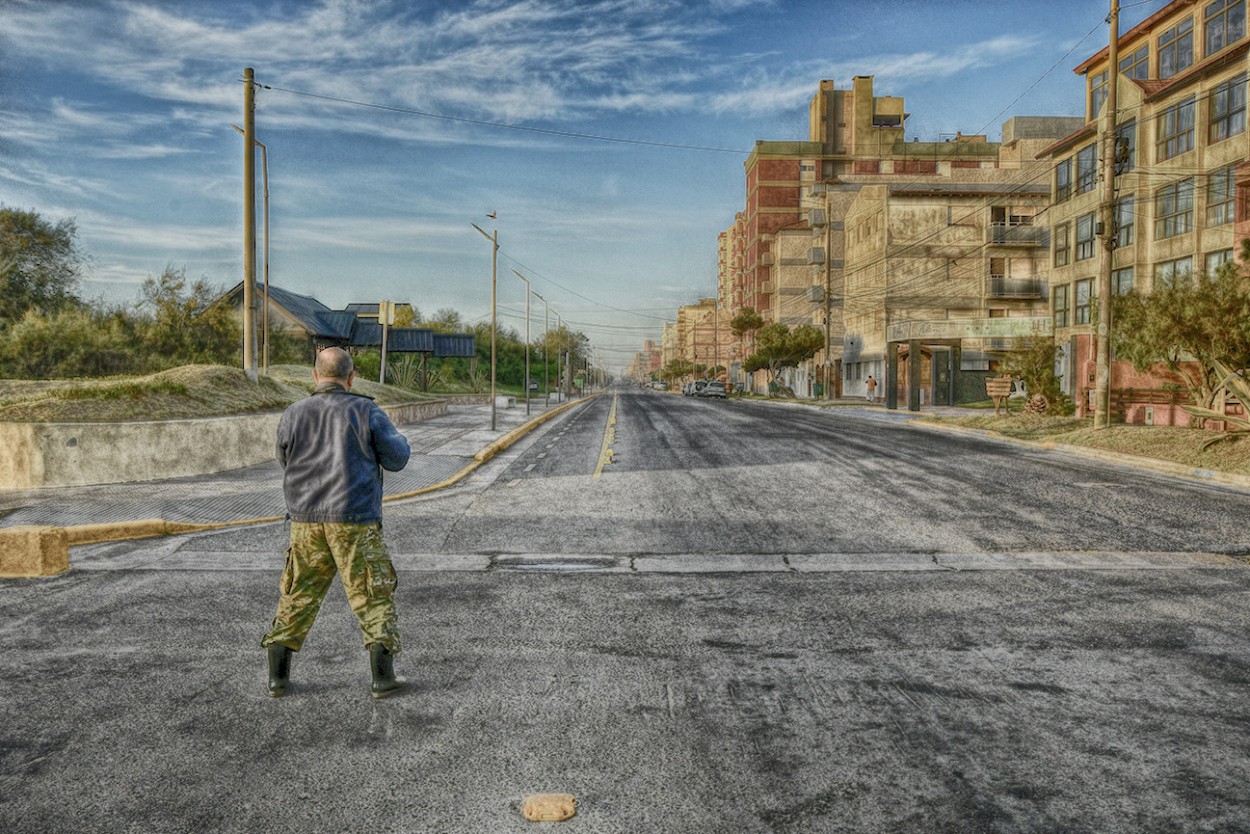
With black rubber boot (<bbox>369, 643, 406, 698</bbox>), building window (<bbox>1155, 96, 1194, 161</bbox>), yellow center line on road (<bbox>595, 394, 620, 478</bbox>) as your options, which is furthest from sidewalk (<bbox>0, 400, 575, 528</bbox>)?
building window (<bbox>1155, 96, 1194, 161</bbox>)

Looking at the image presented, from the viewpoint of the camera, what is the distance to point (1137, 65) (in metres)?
38.3

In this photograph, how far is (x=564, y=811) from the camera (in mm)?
3027

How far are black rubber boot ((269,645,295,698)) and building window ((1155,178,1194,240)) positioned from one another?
3640cm

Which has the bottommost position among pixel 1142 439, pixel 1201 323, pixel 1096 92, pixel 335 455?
pixel 1142 439

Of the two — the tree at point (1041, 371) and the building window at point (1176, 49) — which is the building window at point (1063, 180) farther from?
the tree at point (1041, 371)

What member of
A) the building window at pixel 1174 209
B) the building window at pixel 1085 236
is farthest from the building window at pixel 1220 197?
the building window at pixel 1085 236

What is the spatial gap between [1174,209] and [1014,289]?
25.4m

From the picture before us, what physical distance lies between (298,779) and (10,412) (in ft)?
39.1

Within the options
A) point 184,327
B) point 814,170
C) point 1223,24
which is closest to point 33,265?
point 184,327

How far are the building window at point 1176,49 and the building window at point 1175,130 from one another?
316 centimetres

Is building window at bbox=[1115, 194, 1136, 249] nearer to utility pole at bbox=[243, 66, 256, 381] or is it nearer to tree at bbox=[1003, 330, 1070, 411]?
tree at bbox=[1003, 330, 1070, 411]

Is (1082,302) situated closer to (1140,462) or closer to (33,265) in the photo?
(1140,462)

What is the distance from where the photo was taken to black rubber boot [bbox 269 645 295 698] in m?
4.22

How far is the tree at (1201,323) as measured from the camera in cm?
1467
